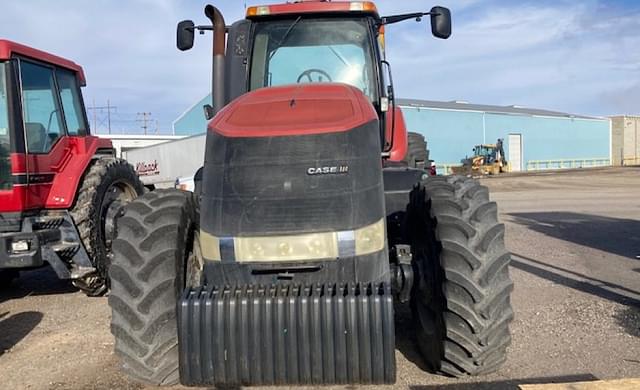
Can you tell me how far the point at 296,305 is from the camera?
11.0ft

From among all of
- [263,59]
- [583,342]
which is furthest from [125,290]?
[583,342]

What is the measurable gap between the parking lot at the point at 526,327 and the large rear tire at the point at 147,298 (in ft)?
1.68

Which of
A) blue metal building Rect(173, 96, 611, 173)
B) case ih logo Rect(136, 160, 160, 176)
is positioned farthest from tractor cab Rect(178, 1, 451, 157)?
blue metal building Rect(173, 96, 611, 173)

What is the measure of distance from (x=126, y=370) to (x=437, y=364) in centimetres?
198

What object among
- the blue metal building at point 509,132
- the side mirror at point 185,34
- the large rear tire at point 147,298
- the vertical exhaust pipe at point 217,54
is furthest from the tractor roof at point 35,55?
the blue metal building at point 509,132

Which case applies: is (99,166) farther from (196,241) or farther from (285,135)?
(285,135)

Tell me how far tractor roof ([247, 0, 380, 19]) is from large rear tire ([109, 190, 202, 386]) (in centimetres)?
214

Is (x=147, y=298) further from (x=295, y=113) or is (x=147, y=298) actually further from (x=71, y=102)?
(x=71, y=102)

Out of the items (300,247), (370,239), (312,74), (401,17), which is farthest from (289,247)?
(401,17)

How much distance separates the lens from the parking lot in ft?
14.1

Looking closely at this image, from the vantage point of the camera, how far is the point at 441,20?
5059 millimetres

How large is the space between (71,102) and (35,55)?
966 millimetres

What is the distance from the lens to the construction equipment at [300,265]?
3.36 m

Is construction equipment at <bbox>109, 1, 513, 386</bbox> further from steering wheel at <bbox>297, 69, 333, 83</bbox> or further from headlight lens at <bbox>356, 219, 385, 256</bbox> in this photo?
steering wheel at <bbox>297, 69, 333, 83</bbox>
